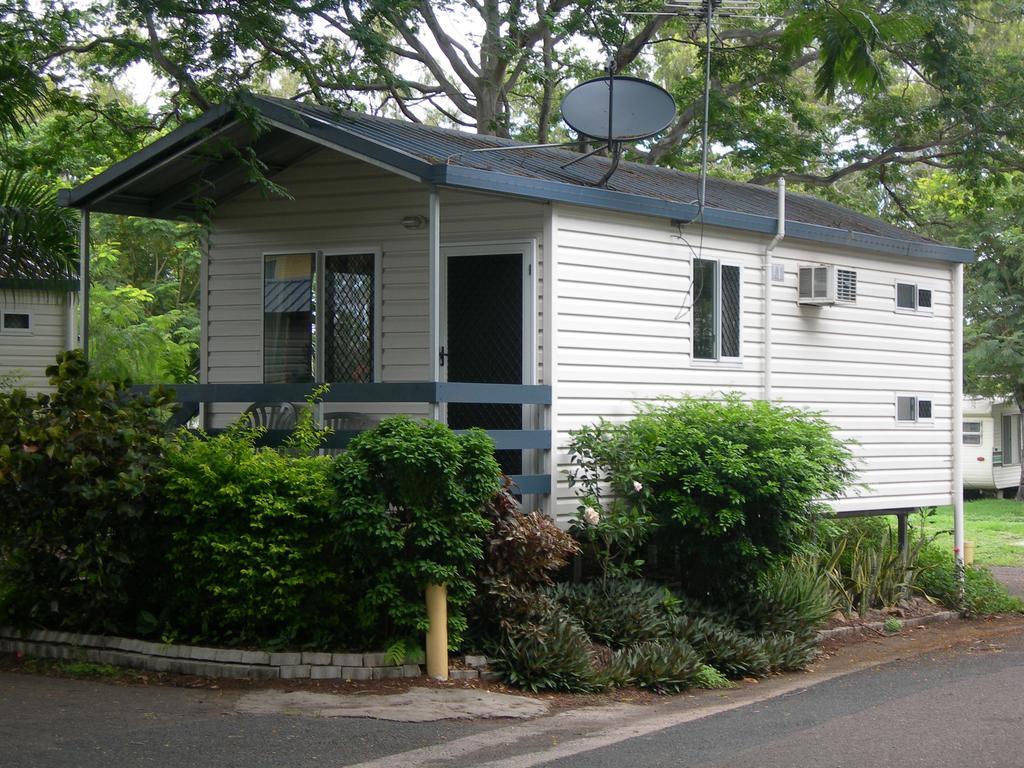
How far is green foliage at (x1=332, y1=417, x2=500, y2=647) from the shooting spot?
28.5 feet

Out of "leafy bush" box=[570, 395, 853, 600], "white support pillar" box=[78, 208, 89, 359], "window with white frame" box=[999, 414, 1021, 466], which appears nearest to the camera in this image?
"leafy bush" box=[570, 395, 853, 600]

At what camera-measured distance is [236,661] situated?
873cm

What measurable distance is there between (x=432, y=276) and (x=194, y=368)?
13864mm

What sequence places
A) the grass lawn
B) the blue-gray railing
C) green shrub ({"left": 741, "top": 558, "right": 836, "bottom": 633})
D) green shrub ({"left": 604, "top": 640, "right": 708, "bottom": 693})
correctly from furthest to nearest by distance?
the grass lawn < green shrub ({"left": 741, "top": 558, "right": 836, "bottom": 633}) < the blue-gray railing < green shrub ({"left": 604, "top": 640, "right": 708, "bottom": 693})

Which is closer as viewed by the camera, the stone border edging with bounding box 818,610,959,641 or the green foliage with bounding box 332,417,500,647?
the green foliage with bounding box 332,417,500,647

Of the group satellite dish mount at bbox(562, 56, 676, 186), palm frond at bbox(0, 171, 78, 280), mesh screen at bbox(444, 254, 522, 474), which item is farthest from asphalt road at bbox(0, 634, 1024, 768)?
palm frond at bbox(0, 171, 78, 280)

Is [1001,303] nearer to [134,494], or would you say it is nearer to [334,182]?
[334,182]

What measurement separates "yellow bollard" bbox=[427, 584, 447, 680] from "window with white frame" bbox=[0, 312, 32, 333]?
13.2 m

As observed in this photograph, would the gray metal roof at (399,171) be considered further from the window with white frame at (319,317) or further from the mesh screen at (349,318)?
the mesh screen at (349,318)

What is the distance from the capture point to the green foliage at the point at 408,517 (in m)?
8.69

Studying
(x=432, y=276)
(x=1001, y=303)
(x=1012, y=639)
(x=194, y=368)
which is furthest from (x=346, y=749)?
(x=1001, y=303)

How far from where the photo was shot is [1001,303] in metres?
30.0

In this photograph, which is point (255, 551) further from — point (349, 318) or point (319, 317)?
point (319, 317)

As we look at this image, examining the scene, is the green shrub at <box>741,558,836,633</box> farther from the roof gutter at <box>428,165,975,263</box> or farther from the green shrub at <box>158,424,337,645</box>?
the green shrub at <box>158,424,337,645</box>
